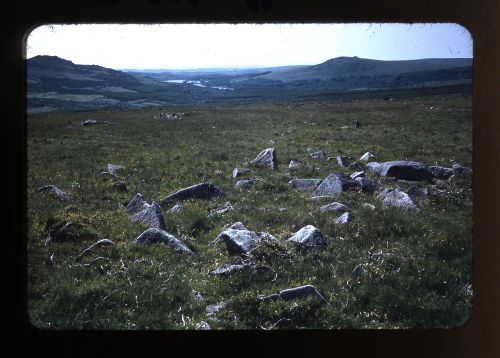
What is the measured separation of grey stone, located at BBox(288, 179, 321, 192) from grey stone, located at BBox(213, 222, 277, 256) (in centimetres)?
127

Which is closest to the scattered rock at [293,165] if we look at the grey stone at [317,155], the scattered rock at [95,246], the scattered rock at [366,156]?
the grey stone at [317,155]

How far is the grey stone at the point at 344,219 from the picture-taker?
6.15m

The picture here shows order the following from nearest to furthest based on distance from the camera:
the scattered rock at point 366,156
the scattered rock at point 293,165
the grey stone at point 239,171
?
the grey stone at point 239,171 → the scattered rock at point 293,165 → the scattered rock at point 366,156

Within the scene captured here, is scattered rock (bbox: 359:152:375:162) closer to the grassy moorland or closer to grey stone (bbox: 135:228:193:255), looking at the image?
the grassy moorland

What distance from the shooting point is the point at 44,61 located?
4977 mm

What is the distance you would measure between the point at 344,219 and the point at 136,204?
2.59 m

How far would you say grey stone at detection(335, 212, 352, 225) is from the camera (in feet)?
20.2

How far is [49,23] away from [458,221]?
4.47m

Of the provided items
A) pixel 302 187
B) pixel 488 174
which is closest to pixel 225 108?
pixel 302 187

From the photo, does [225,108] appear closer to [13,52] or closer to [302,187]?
[302,187]

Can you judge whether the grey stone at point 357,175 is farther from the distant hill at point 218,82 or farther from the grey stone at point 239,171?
the grey stone at point 239,171

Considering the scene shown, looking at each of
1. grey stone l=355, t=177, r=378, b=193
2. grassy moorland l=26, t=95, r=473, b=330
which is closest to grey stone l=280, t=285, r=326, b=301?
grassy moorland l=26, t=95, r=473, b=330

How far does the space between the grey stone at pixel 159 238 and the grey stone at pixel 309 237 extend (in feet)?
3.94

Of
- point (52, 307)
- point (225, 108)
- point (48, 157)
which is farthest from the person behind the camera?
point (225, 108)
